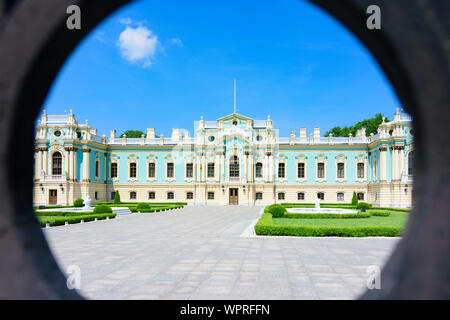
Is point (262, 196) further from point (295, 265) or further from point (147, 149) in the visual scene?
point (295, 265)

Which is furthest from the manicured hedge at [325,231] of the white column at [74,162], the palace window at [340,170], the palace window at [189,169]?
the white column at [74,162]

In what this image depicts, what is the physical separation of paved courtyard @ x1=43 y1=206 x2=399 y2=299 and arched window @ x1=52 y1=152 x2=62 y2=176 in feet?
101

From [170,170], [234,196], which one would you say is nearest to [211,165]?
[234,196]

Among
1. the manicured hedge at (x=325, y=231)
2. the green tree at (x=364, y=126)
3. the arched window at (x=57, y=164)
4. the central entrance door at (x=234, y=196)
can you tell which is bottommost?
the central entrance door at (x=234, y=196)

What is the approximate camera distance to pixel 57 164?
1537 inches

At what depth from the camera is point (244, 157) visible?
138 feet

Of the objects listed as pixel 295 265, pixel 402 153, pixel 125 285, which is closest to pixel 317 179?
pixel 402 153

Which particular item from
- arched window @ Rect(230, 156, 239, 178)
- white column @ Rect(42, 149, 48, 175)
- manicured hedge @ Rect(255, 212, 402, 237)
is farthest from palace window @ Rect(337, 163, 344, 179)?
white column @ Rect(42, 149, 48, 175)

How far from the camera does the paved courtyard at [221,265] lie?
5.33 m

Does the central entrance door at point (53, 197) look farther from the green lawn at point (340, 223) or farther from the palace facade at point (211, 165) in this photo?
the green lawn at point (340, 223)

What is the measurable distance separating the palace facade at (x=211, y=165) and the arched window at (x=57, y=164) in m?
0.11

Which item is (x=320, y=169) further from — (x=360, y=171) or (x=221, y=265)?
(x=221, y=265)
